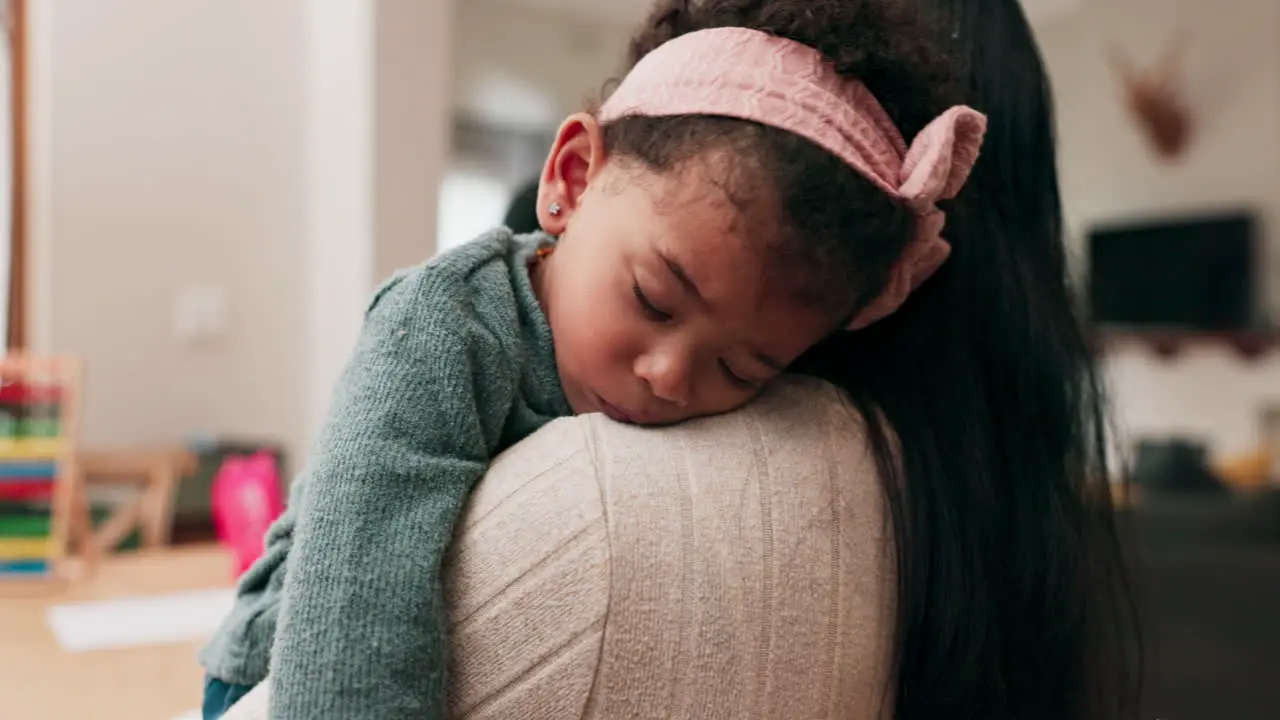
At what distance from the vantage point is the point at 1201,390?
19.7 ft

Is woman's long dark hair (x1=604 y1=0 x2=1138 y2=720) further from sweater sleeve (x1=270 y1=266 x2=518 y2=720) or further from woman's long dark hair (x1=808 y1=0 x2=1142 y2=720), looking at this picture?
sweater sleeve (x1=270 y1=266 x2=518 y2=720)

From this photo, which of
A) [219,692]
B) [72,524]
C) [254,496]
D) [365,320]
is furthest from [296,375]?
[365,320]

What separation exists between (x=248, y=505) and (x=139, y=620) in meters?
0.22

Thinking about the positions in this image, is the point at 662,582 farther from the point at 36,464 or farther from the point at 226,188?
the point at 226,188

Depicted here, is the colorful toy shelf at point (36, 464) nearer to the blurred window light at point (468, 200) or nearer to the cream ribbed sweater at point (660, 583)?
the cream ribbed sweater at point (660, 583)

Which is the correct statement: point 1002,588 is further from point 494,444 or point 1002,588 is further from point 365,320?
point 365,320

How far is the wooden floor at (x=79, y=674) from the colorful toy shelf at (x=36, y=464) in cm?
7

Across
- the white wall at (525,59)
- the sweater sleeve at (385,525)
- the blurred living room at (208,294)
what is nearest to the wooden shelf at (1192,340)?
the blurred living room at (208,294)

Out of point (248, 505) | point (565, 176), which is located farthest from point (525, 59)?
point (565, 176)

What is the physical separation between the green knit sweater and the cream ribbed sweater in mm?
31

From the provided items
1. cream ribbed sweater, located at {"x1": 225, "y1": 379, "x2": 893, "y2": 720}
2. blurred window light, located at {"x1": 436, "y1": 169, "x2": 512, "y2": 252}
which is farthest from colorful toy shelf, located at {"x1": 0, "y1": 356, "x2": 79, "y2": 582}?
blurred window light, located at {"x1": 436, "y1": 169, "x2": 512, "y2": 252}

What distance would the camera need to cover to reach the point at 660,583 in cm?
63

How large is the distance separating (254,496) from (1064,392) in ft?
4.04

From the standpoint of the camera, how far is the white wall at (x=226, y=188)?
2.34 metres
